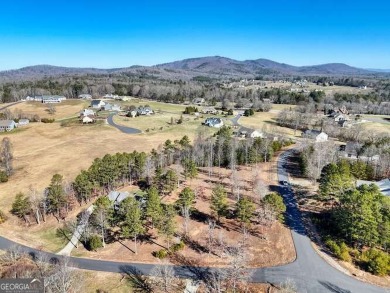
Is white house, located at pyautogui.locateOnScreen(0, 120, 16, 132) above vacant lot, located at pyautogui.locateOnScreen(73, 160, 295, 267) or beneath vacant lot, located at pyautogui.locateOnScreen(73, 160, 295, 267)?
above

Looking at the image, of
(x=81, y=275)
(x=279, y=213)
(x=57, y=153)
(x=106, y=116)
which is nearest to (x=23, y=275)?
(x=81, y=275)

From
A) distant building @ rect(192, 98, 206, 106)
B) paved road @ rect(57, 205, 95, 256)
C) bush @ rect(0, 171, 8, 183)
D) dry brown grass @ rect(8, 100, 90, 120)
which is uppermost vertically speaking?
distant building @ rect(192, 98, 206, 106)

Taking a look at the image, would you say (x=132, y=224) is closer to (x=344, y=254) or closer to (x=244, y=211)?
(x=244, y=211)

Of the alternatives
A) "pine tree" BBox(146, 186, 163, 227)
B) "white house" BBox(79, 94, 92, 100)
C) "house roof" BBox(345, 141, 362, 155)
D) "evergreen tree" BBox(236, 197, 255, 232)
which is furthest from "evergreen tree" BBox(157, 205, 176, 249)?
"white house" BBox(79, 94, 92, 100)

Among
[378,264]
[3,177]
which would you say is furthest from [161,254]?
[3,177]

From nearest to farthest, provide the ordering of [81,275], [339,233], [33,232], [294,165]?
1. [81,275]
2. [339,233]
3. [33,232]
4. [294,165]

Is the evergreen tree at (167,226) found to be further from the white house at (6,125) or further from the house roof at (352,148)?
the white house at (6,125)

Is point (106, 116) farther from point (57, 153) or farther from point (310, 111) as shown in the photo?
point (310, 111)

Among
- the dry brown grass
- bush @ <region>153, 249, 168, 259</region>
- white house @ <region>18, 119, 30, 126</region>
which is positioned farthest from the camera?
the dry brown grass

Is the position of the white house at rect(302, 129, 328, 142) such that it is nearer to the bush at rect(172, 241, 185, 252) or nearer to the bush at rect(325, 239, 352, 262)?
the bush at rect(325, 239, 352, 262)

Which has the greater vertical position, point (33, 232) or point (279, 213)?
point (279, 213)

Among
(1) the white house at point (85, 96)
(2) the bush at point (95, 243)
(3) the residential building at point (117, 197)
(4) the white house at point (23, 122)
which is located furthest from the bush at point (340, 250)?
(1) the white house at point (85, 96)
